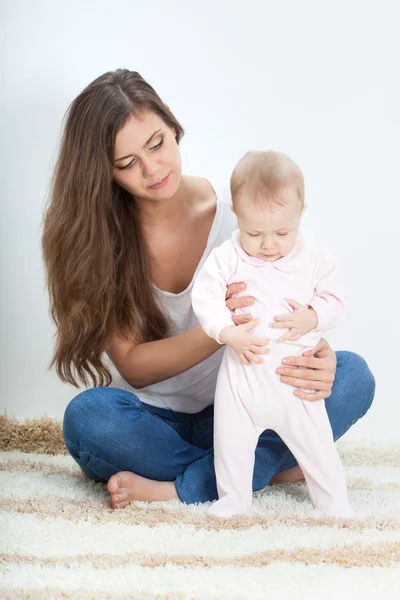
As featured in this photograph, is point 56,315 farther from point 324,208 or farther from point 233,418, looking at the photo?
point 324,208

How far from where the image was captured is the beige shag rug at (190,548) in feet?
3.91

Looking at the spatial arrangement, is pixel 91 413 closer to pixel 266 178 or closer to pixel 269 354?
pixel 269 354

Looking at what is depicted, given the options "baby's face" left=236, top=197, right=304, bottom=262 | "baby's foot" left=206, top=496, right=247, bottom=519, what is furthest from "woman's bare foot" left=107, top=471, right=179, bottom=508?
"baby's face" left=236, top=197, right=304, bottom=262

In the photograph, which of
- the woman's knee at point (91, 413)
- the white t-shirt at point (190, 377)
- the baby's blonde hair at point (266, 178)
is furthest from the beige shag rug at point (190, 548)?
the baby's blonde hair at point (266, 178)

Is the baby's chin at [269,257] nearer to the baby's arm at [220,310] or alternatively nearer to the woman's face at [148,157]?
the baby's arm at [220,310]

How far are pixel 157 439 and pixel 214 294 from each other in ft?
1.21

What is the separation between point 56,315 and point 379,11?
3.64 ft

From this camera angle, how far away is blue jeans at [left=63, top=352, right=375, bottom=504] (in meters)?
1.68

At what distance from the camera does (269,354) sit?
5.08 feet

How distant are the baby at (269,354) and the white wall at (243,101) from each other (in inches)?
25.2

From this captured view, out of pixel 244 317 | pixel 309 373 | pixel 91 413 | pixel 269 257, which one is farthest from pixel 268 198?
pixel 91 413

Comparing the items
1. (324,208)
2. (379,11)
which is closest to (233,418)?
(324,208)

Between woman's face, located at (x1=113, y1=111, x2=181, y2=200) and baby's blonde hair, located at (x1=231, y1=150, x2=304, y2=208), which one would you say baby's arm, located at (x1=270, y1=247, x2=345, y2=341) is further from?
woman's face, located at (x1=113, y1=111, x2=181, y2=200)

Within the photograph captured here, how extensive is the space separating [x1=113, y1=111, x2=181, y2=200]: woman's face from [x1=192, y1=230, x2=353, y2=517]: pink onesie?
0.22m
